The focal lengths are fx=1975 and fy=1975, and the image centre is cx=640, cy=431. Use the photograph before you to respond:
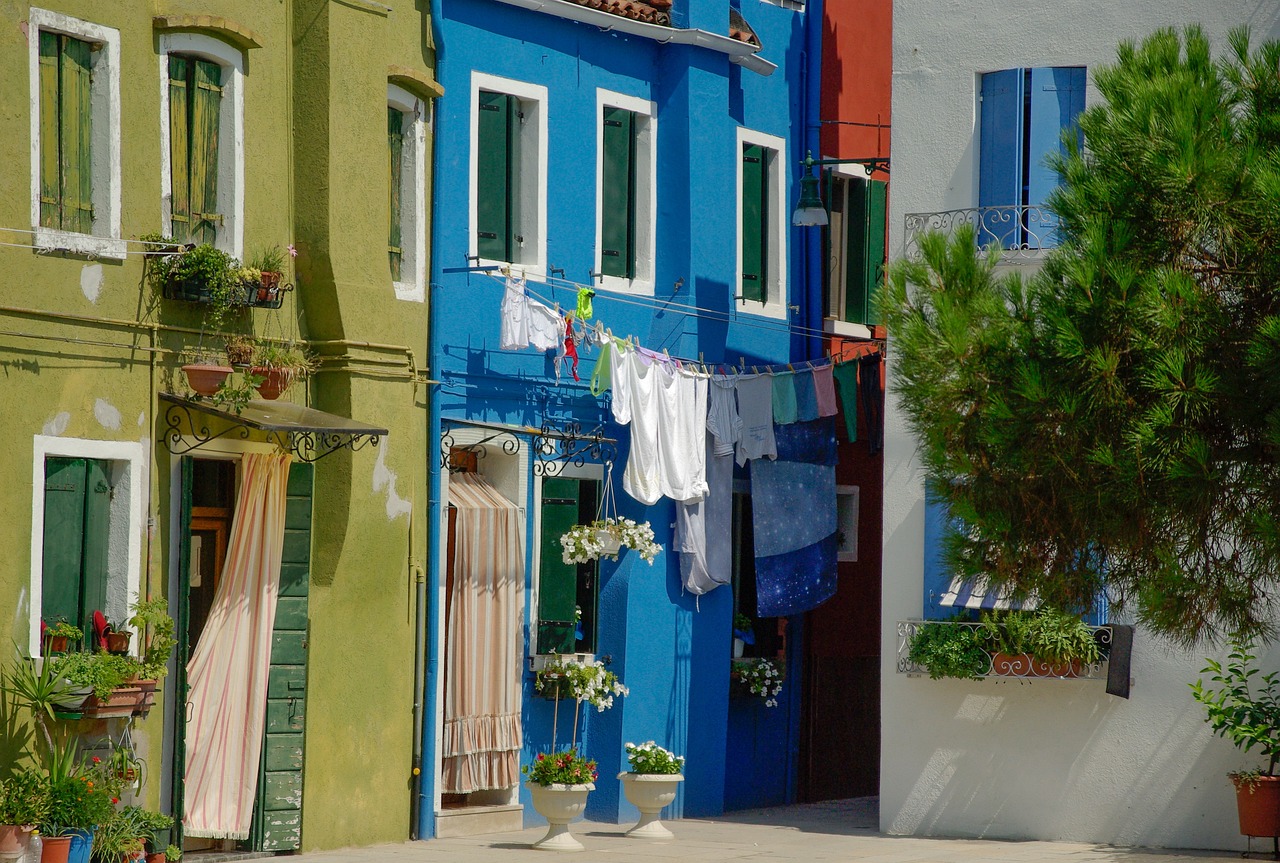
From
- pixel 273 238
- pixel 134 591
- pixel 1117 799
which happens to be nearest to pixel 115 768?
pixel 134 591

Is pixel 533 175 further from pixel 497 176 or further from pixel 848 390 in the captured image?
pixel 848 390

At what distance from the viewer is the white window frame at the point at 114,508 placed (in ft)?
43.5

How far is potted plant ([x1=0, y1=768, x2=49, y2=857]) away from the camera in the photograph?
12.4 meters

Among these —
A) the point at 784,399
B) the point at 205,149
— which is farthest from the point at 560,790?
the point at 205,149

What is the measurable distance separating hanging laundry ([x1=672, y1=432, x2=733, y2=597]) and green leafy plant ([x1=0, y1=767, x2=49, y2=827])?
7654 mm

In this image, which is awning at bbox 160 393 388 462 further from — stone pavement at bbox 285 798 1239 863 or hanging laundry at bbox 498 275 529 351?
stone pavement at bbox 285 798 1239 863

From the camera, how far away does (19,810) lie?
12484 millimetres

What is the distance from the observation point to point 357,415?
619 inches

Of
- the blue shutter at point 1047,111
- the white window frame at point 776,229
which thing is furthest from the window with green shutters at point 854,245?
the blue shutter at point 1047,111

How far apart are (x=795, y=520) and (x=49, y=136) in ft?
29.8

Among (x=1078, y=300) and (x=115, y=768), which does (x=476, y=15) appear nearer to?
(x=115, y=768)

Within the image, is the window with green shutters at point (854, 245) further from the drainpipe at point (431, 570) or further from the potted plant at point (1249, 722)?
the potted plant at point (1249, 722)

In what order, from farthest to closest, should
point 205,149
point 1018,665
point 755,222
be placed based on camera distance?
1. point 755,222
2. point 1018,665
3. point 205,149

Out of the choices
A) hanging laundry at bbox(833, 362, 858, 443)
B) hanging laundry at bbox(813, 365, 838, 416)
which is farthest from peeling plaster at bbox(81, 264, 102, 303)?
hanging laundry at bbox(833, 362, 858, 443)
